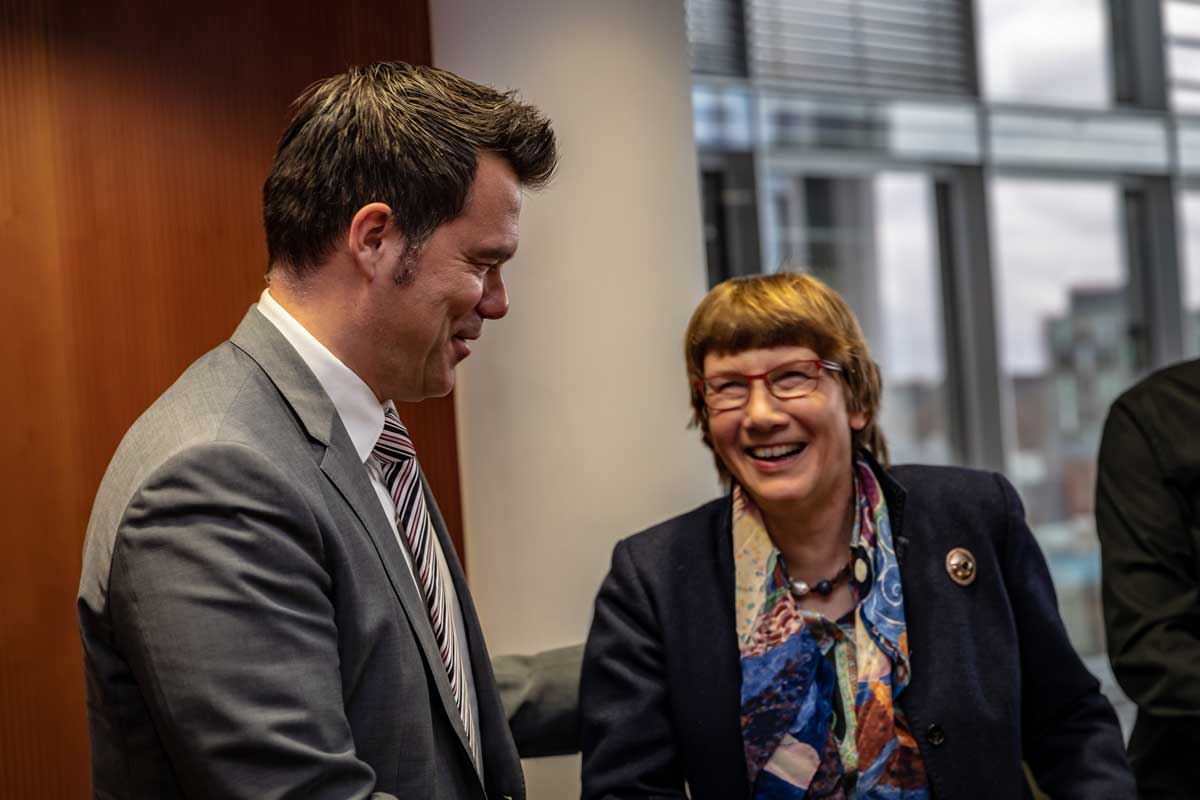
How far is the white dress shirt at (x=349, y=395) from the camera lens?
1502 millimetres

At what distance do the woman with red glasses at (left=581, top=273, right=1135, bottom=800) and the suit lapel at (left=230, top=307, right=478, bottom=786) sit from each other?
66 centimetres

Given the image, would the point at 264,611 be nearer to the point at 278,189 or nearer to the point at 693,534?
the point at 278,189

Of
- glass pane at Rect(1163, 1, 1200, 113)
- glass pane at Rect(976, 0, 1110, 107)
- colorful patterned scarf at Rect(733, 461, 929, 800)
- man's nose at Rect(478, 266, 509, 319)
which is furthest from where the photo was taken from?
glass pane at Rect(1163, 1, 1200, 113)

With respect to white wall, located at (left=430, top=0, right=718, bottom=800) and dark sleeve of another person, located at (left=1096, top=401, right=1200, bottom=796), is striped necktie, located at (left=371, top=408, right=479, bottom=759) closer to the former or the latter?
white wall, located at (left=430, top=0, right=718, bottom=800)

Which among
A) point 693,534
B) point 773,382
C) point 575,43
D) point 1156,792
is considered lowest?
point 1156,792

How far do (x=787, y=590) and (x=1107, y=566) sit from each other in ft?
2.41

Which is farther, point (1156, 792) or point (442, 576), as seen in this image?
point (1156, 792)

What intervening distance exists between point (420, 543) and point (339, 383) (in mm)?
278

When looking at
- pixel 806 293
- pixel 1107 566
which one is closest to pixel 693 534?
pixel 806 293

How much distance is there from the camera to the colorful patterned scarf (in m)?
2.00

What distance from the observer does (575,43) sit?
8.18 feet

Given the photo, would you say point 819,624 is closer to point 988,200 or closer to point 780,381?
point 780,381

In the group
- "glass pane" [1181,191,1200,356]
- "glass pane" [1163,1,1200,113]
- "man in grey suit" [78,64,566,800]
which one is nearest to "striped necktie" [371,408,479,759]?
"man in grey suit" [78,64,566,800]

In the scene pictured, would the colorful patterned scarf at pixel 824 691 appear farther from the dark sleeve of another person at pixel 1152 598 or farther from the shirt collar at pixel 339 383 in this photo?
the shirt collar at pixel 339 383
